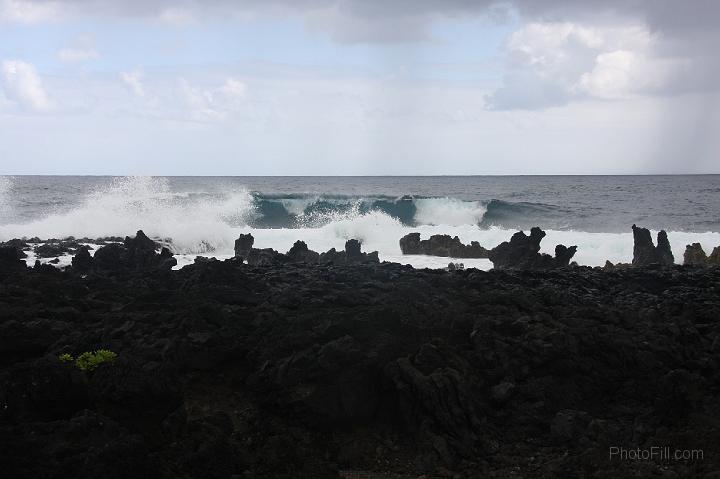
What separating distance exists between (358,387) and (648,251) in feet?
65.3

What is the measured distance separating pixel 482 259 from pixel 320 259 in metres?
8.48

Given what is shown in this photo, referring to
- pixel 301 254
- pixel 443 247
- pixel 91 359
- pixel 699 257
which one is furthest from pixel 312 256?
pixel 91 359

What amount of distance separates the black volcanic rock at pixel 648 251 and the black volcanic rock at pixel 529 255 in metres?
3.81

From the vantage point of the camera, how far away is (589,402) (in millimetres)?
8664

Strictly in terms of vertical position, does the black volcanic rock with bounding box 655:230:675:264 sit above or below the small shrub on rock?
above

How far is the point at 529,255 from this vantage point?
22938mm

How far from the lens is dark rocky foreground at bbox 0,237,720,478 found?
6.95m

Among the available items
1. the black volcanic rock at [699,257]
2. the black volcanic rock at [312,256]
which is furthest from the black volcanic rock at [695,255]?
the black volcanic rock at [312,256]

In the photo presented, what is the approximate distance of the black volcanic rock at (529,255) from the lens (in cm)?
2222

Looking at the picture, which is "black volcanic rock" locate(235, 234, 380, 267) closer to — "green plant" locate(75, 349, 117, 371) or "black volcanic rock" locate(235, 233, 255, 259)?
"black volcanic rock" locate(235, 233, 255, 259)

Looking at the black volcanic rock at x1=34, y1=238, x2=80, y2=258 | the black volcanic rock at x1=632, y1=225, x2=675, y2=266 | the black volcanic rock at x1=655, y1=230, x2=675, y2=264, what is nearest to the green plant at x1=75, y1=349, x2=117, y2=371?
the black volcanic rock at x1=34, y1=238, x2=80, y2=258

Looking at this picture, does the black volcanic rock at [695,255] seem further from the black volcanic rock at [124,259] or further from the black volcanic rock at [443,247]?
the black volcanic rock at [124,259]

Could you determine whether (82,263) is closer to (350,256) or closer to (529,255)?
(350,256)

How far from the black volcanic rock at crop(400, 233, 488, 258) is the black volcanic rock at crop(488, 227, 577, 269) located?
188 inches
